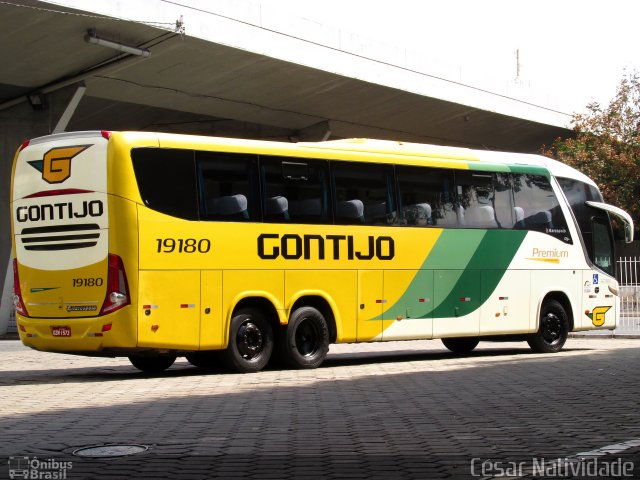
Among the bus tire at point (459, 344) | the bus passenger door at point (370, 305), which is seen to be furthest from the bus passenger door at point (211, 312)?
the bus tire at point (459, 344)

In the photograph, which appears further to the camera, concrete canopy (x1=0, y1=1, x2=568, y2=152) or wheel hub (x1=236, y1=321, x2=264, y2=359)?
concrete canopy (x1=0, y1=1, x2=568, y2=152)

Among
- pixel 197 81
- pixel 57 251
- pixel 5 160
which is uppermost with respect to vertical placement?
pixel 197 81

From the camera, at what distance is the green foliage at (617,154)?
4609cm

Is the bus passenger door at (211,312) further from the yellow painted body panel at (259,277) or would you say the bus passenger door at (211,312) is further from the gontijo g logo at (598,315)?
the gontijo g logo at (598,315)

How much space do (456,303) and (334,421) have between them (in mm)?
9214

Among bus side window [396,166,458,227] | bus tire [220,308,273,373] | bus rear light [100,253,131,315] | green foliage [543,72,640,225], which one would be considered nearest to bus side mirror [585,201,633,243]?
bus side window [396,166,458,227]

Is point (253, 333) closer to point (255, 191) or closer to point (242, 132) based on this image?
point (255, 191)

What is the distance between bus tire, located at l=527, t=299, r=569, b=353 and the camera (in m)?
21.0

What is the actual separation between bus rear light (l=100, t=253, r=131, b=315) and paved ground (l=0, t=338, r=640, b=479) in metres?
1.07

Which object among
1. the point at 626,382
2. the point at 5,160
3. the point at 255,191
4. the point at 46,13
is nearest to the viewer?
the point at 626,382

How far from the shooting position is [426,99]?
4072cm

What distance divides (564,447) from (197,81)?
86.0ft

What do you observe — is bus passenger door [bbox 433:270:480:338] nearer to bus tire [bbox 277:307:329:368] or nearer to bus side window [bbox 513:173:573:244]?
bus side window [bbox 513:173:573:244]

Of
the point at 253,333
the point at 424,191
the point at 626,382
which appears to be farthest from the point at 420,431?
the point at 424,191
